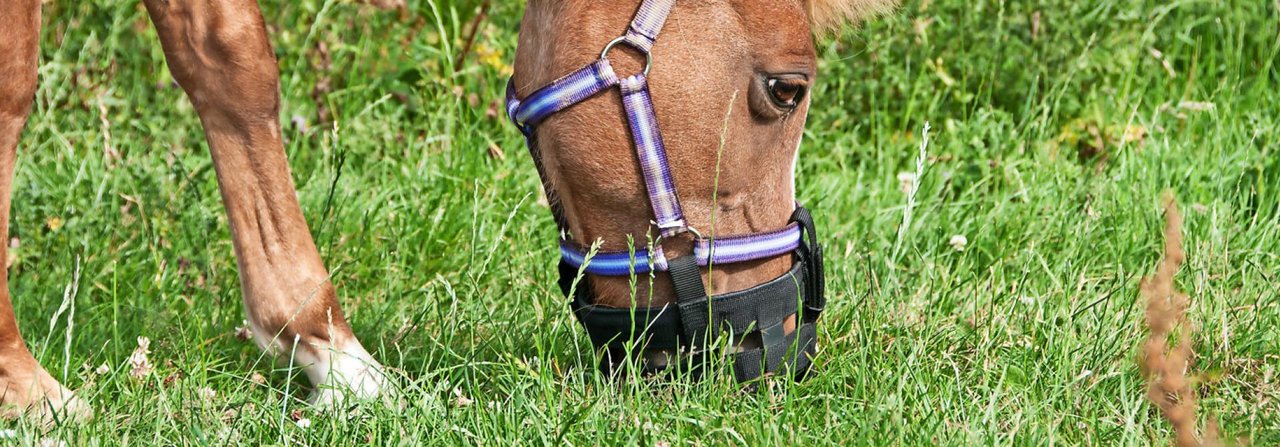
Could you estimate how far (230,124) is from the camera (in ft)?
8.88

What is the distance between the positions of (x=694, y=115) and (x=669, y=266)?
281mm

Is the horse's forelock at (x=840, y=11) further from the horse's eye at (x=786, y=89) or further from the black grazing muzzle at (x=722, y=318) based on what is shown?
the black grazing muzzle at (x=722, y=318)

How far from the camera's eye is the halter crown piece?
214cm

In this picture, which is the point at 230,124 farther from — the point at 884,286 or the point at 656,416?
the point at 884,286

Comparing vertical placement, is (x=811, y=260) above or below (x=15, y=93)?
below

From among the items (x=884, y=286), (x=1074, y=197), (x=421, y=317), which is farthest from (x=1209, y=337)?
(x=421, y=317)

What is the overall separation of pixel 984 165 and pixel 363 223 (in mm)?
1932

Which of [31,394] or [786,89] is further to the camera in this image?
[31,394]

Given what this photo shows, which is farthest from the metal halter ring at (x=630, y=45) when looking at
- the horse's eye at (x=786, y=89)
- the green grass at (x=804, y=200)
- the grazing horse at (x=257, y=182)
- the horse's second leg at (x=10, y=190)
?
the horse's second leg at (x=10, y=190)

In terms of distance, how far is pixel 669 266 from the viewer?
7.36ft

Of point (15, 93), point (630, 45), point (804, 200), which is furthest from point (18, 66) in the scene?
point (804, 200)

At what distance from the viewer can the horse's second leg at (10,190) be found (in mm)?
2309

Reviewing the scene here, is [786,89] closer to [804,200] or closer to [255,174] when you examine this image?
[255,174]

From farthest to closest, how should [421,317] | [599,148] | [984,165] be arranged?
1. [984,165]
2. [421,317]
3. [599,148]
